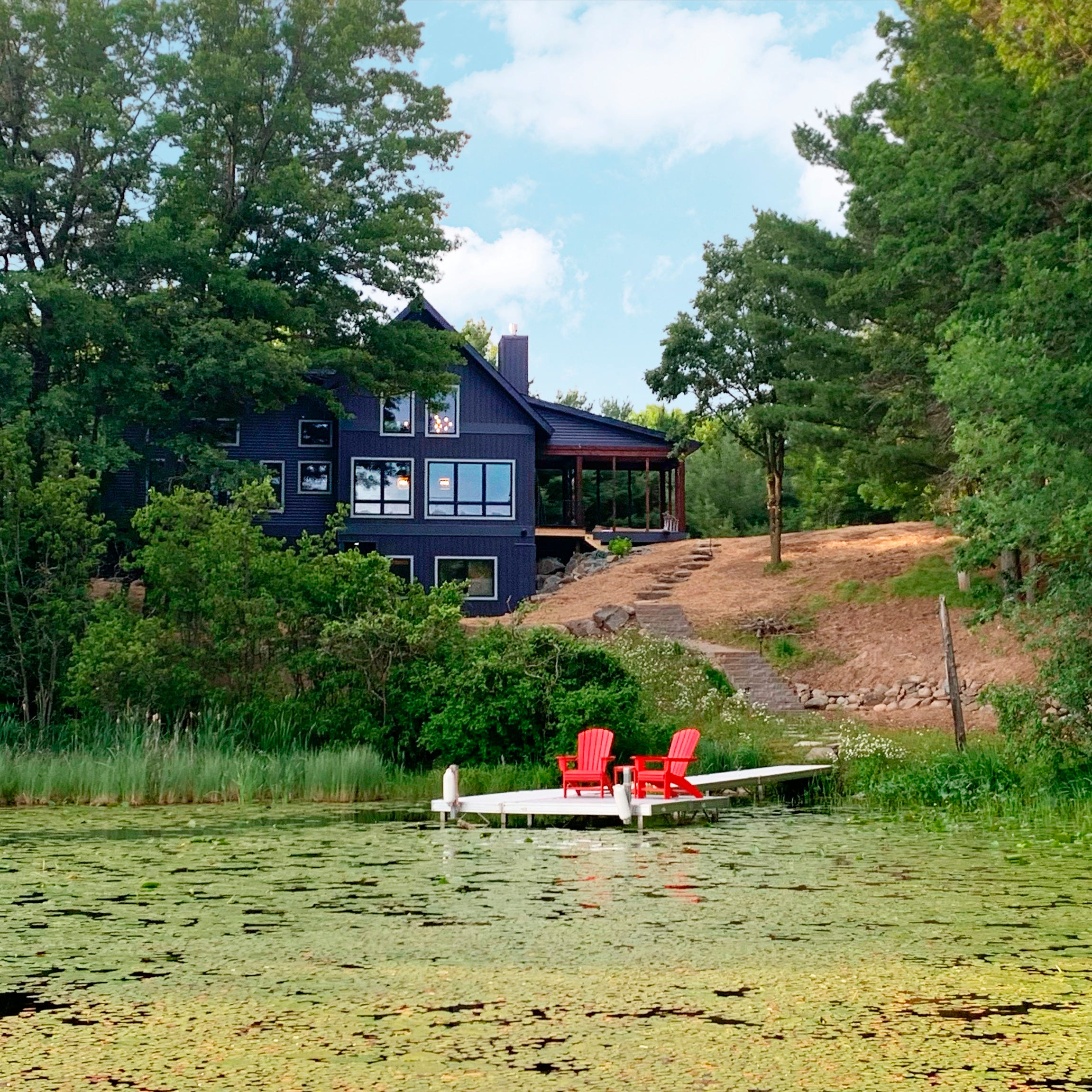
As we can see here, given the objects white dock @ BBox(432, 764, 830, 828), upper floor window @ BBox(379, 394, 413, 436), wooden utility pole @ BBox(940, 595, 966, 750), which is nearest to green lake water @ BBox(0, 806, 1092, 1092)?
white dock @ BBox(432, 764, 830, 828)

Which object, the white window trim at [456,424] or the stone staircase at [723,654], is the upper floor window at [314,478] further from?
the stone staircase at [723,654]

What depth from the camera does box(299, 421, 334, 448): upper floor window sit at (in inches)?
1447

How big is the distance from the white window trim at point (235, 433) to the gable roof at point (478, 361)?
4.74 meters

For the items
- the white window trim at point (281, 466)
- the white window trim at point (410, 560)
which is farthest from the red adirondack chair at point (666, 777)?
the white window trim at point (281, 466)

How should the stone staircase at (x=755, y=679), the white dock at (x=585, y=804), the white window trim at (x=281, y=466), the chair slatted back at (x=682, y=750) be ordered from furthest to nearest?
the white window trim at (x=281, y=466) < the stone staircase at (x=755, y=679) < the chair slatted back at (x=682, y=750) < the white dock at (x=585, y=804)

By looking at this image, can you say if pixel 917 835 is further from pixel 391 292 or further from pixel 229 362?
pixel 391 292

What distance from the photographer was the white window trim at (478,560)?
1430 inches

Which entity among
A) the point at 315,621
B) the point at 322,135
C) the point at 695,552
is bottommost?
the point at 315,621

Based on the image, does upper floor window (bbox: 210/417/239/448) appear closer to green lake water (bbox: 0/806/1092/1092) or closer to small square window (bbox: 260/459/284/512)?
small square window (bbox: 260/459/284/512)

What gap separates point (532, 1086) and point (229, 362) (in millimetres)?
25116

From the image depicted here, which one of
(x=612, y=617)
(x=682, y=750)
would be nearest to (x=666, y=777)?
(x=682, y=750)

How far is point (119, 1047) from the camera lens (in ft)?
18.1

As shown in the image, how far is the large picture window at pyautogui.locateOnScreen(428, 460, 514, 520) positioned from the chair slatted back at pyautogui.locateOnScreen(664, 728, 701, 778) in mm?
20835

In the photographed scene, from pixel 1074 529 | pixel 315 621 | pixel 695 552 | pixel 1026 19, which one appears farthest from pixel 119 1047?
pixel 695 552
